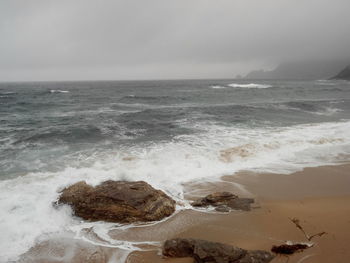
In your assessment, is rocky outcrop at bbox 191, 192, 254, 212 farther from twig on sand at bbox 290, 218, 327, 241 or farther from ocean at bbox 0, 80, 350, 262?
twig on sand at bbox 290, 218, 327, 241

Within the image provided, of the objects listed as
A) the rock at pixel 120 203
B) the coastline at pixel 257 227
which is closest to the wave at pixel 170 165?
the rock at pixel 120 203

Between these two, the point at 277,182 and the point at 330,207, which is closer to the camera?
the point at 330,207

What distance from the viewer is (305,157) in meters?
12.4

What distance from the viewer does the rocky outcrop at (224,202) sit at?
25.3 ft

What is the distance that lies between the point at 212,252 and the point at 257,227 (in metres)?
1.91

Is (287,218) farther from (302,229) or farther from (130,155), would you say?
(130,155)

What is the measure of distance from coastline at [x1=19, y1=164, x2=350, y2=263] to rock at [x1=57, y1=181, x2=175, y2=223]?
37cm

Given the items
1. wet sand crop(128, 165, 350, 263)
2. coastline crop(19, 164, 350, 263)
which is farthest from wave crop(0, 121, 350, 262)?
wet sand crop(128, 165, 350, 263)

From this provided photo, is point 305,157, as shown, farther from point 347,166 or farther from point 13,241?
point 13,241

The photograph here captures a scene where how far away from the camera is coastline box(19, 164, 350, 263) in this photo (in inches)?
228

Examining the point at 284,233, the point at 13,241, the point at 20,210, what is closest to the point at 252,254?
the point at 284,233

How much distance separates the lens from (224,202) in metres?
7.97

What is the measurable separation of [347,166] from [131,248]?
9.68 m

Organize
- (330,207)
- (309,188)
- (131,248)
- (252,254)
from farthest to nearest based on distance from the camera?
1. (309,188)
2. (330,207)
3. (131,248)
4. (252,254)
